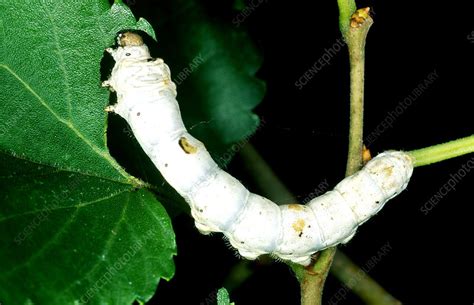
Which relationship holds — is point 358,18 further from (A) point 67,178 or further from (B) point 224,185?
(A) point 67,178

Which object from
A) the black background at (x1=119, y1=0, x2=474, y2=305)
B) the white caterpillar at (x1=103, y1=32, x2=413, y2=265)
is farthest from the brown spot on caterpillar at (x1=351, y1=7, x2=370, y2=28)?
the black background at (x1=119, y1=0, x2=474, y2=305)

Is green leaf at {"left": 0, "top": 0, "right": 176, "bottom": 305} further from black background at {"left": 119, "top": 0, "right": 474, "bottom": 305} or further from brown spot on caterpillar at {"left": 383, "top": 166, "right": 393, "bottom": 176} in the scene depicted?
black background at {"left": 119, "top": 0, "right": 474, "bottom": 305}

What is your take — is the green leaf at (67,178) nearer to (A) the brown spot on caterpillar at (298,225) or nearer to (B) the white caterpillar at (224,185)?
(B) the white caterpillar at (224,185)

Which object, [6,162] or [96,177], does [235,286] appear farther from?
[6,162]

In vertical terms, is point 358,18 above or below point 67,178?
above

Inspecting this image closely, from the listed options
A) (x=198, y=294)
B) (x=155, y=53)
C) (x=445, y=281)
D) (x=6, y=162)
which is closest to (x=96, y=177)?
(x=6, y=162)

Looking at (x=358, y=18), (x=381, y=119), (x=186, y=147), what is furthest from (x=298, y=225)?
(x=381, y=119)
